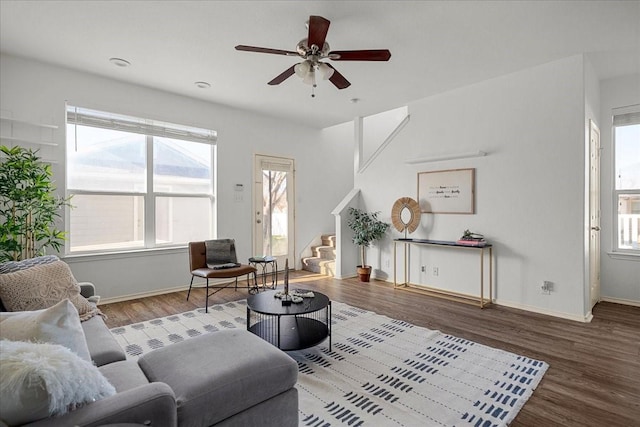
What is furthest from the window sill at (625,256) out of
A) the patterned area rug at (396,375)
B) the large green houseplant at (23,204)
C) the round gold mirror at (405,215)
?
the large green houseplant at (23,204)

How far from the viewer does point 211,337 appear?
6.30 ft

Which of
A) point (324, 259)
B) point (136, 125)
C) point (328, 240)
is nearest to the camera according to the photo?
point (136, 125)

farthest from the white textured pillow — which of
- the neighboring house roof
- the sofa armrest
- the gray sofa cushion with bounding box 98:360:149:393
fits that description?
the neighboring house roof

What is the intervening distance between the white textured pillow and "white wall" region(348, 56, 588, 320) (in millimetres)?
4211

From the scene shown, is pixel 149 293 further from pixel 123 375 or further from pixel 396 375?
pixel 396 375

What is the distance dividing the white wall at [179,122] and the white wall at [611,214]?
4.42 m

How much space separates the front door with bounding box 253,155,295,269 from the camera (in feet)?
18.6

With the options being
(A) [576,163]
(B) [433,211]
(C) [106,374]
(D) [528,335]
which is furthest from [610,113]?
(C) [106,374]

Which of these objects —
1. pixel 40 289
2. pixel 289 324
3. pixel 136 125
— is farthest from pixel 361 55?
pixel 136 125

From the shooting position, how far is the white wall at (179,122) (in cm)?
368

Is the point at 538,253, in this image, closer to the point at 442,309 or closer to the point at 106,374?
the point at 442,309

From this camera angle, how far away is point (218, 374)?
58.4 inches

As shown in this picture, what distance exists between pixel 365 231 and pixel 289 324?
2.53 meters

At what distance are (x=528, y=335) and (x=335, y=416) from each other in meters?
2.21
